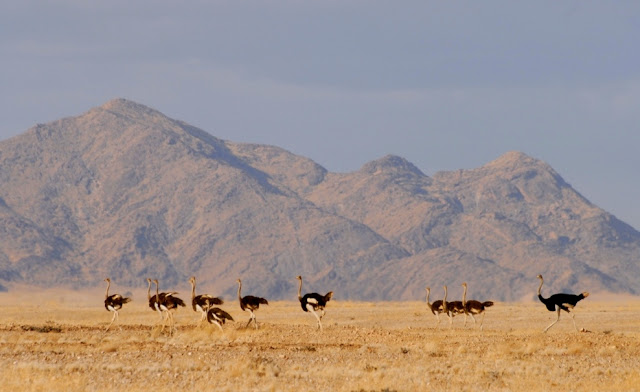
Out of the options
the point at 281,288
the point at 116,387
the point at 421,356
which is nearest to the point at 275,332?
the point at 421,356

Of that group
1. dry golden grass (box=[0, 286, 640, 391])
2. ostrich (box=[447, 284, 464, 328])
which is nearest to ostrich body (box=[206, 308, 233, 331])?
dry golden grass (box=[0, 286, 640, 391])

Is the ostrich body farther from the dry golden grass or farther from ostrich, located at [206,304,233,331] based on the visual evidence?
the dry golden grass

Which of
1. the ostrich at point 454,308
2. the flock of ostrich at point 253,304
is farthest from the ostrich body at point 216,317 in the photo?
the ostrich at point 454,308

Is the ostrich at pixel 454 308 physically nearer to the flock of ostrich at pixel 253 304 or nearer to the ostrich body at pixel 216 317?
the flock of ostrich at pixel 253 304

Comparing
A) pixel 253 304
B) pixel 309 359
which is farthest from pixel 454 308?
pixel 309 359

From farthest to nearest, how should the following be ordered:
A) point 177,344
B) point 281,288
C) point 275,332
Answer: point 281,288
point 275,332
point 177,344

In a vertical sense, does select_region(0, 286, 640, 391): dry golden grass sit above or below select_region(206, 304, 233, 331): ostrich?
below

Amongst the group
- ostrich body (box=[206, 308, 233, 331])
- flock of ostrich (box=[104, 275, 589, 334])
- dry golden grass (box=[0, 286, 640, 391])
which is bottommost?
dry golden grass (box=[0, 286, 640, 391])

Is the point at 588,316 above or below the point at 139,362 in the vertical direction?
above

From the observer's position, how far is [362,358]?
2642 cm

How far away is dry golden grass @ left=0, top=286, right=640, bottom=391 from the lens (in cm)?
2142

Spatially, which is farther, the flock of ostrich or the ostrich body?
the flock of ostrich

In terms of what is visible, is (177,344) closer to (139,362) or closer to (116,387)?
(139,362)

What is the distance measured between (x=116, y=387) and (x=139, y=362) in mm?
3834
